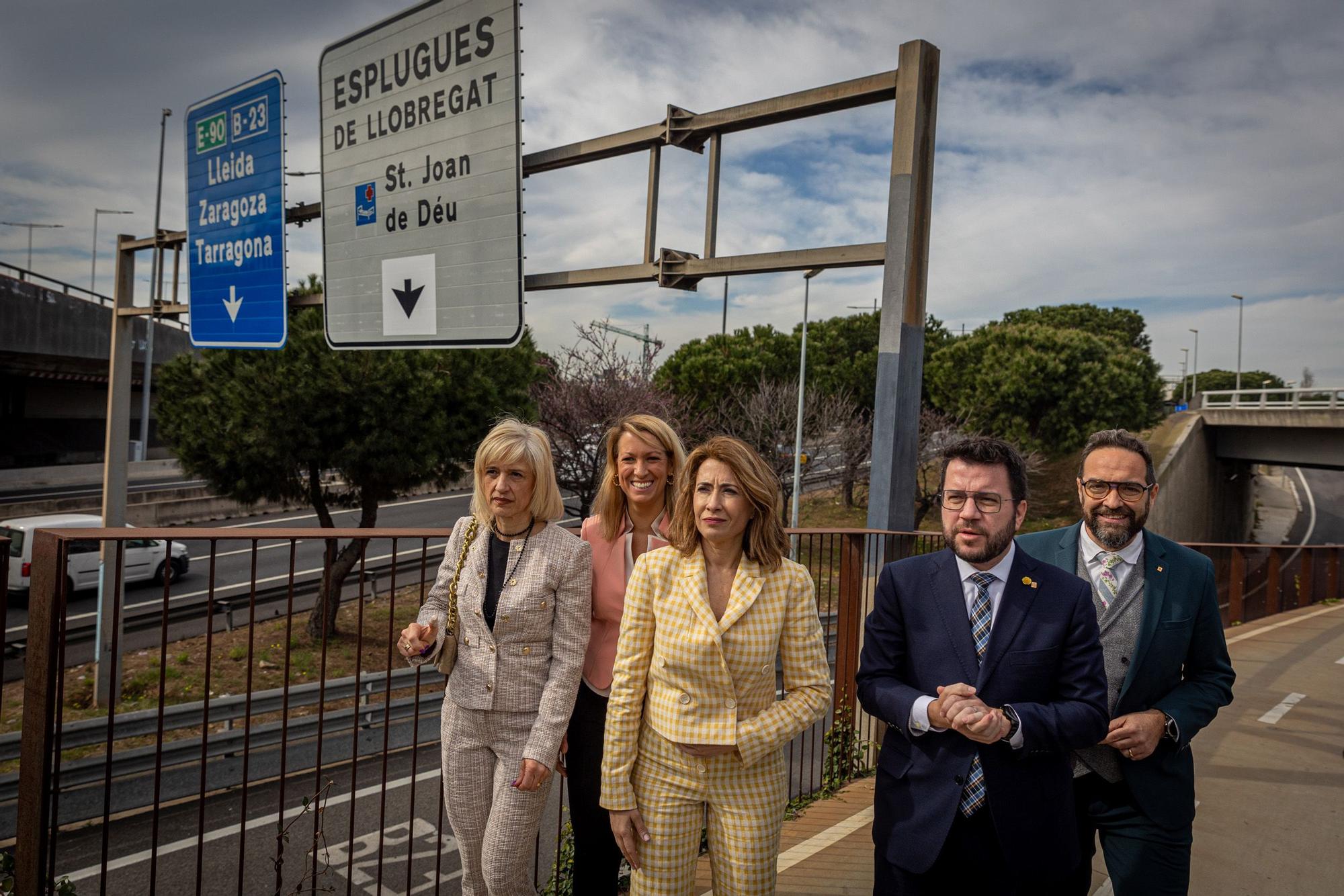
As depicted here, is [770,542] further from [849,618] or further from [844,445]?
[844,445]

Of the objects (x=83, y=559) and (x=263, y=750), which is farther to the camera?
(x=83, y=559)

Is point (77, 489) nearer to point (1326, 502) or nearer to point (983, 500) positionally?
point (983, 500)

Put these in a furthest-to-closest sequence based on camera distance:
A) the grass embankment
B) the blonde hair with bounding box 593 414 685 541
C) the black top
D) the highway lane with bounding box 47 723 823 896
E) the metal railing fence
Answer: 1. the grass embankment
2. the highway lane with bounding box 47 723 823 896
3. the blonde hair with bounding box 593 414 685 541
4. the black top
5. the metal railing fence

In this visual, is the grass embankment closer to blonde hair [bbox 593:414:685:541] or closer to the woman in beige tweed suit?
the woman in beige tweed suit

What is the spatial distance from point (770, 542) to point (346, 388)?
11.2 m

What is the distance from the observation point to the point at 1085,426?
29094mm

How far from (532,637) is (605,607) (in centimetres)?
25

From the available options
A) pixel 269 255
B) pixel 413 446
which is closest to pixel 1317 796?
pixel 269 255

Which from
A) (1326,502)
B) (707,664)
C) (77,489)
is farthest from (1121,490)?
(1326,502)

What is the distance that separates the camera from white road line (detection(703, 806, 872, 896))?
12.0 ft

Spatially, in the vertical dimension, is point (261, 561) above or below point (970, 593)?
below

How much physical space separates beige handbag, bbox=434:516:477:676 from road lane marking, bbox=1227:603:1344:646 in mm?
9973

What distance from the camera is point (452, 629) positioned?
262 centimetres

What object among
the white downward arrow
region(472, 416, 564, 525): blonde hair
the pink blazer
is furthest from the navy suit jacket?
the white downward arrow
